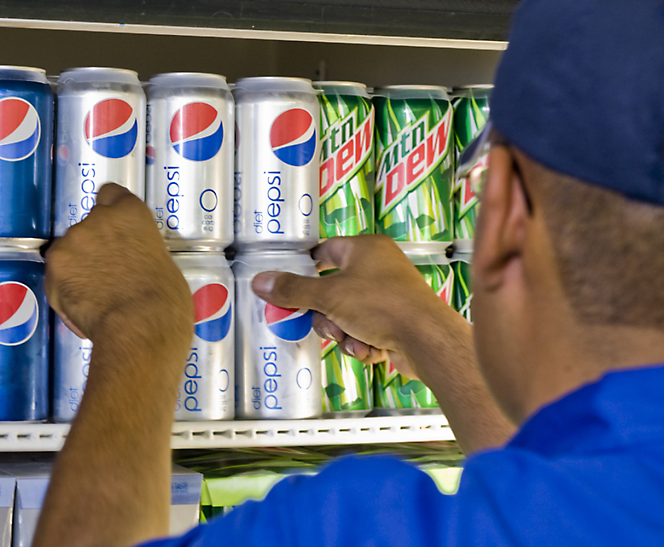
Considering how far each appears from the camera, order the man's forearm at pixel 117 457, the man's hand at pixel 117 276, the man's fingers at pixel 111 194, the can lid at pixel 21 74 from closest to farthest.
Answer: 1. the man's forearm at pixel 117 457
2. the man's hand at pixel 117 276
3. the man's fingers at pixel 111 194
4. the can lid at pixel 21 74

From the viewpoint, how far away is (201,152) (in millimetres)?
981

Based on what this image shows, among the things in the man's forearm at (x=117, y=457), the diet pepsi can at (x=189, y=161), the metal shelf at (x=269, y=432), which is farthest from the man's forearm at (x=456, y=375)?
the man's forearm at (x=117, y=457)

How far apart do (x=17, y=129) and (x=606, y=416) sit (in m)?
0.84

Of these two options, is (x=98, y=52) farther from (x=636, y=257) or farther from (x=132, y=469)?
(x=636, y=257)

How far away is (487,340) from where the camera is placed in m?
0.52

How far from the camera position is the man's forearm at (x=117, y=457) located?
530 millimetres

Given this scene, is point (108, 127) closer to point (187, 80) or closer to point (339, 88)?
point (187, 80)

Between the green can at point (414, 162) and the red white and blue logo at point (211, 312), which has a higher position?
the green can at point (414, 162)

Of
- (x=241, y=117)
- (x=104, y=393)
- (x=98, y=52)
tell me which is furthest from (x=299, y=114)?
(x=98, y=52)

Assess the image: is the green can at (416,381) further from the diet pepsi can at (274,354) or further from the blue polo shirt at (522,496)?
the blue polo shirt at (522,496)

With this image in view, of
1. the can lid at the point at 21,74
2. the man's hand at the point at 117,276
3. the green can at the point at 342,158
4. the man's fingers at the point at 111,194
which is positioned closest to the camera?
the man's hand at the point at 117,276

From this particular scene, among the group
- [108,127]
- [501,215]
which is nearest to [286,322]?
[108,127]

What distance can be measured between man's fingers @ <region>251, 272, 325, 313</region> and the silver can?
0.24 meters

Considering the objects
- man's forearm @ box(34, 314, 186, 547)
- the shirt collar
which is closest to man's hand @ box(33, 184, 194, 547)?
man's forearm @ box(34, 314, 186, 547)
